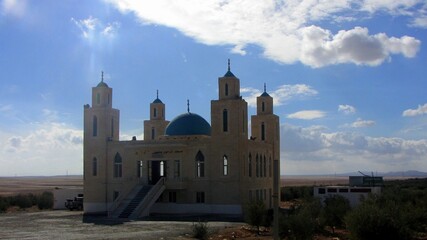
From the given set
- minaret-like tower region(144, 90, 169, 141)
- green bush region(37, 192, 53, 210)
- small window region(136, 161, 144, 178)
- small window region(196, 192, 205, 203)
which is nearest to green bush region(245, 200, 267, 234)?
small window region(196, 192, 205, 203)

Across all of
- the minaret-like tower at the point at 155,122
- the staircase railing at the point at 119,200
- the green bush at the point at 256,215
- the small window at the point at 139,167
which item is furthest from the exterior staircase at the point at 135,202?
the green bush at the point at 256,215

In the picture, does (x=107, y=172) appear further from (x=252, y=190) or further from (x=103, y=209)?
(x=252, y=190)

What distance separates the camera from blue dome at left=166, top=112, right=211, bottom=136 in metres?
44.3

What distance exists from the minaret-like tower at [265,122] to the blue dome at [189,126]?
647 centimetres

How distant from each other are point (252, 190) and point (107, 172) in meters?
11.5

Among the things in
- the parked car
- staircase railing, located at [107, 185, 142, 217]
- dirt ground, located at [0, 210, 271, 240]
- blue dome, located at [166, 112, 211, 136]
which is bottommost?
dirt ground, located at [0, 210, 271, 240]

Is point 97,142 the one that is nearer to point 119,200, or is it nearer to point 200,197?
point 119,200

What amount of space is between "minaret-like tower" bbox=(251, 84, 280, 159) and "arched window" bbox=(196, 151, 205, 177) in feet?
29.7

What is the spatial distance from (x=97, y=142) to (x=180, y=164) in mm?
7410

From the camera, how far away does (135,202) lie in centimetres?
4075

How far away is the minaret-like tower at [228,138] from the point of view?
4066 cm

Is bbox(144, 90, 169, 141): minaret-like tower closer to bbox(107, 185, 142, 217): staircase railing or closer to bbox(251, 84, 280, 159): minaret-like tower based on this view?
bbox(251, 84, 280, 159): minaret-like tower

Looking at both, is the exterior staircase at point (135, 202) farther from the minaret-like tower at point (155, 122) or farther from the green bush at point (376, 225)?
the green bush at point (376, 225)

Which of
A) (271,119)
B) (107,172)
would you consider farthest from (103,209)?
(271,119)
